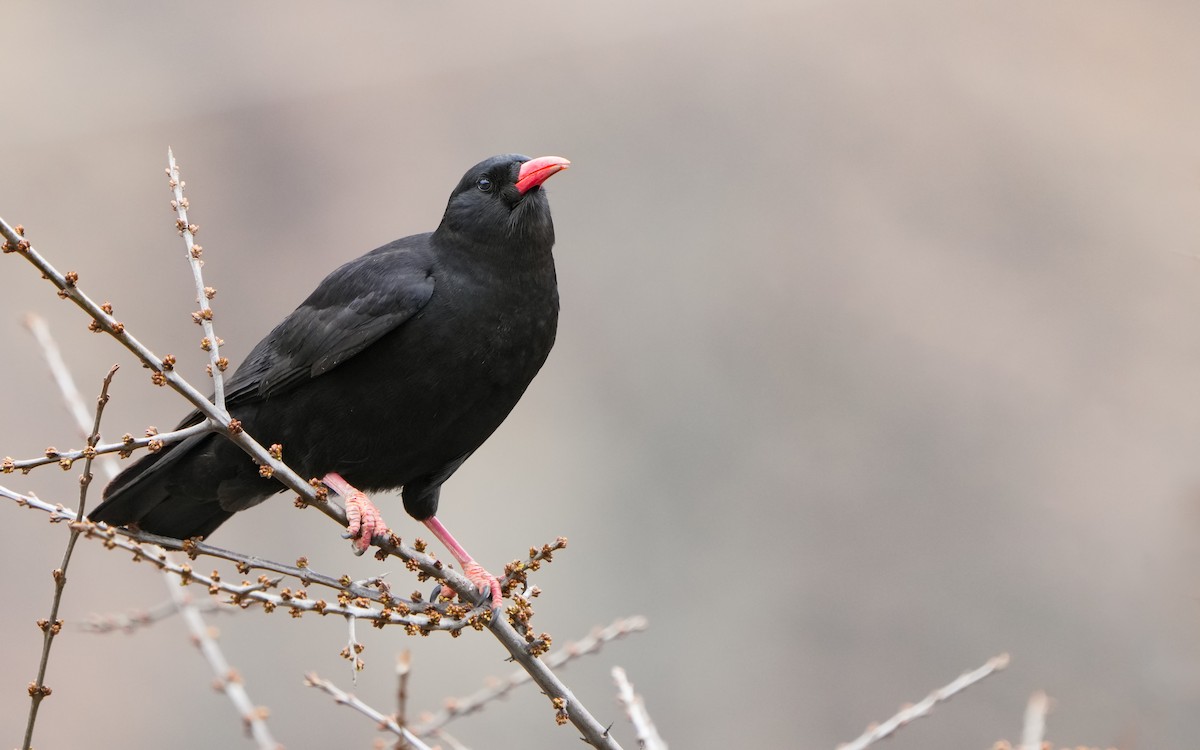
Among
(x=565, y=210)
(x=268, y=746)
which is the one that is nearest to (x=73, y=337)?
(x=565, y=210)

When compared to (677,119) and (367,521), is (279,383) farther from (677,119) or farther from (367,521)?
(677,119)

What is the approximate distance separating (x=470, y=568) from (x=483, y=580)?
0.54 ft

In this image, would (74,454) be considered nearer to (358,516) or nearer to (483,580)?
(358,516)

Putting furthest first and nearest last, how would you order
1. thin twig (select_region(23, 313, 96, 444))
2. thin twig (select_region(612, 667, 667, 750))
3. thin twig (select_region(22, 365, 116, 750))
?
thin twig (select_region(23, 313, 96, 444)) < thin twig (select_region(612, 667, 667, 750)) < thin twig (select_region(22, 365, 116, 750))

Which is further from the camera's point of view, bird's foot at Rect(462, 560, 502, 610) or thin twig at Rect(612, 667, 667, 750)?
bird's foot at Rect(462, 560, 502, 610)

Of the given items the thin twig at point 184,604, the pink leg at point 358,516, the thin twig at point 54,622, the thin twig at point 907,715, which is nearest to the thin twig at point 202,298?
the thin twig at point 184,604

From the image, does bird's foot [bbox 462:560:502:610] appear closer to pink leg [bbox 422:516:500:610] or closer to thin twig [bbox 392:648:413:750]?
pink leg [bbox 422:516:500:610]

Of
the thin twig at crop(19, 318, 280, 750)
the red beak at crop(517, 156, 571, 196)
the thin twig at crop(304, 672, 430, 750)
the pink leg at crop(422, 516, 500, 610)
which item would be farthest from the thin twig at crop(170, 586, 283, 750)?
the red beak at crop(517, 156, 571, 196)

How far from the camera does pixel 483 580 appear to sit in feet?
13.1

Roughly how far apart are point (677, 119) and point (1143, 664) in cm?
510

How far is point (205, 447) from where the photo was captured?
13.4 ft

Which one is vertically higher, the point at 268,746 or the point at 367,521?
the point at 367,521

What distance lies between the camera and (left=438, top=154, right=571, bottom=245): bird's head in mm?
4070

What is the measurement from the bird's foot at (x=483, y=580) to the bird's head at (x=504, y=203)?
111 cm
